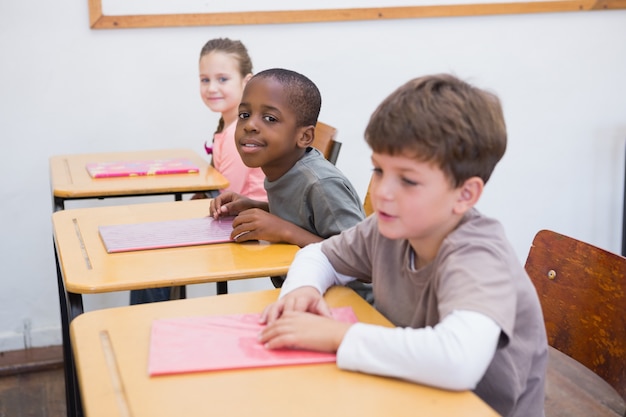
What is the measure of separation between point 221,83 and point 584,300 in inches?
69.8

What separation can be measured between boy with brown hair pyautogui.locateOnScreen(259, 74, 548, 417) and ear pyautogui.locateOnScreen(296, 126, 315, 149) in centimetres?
74

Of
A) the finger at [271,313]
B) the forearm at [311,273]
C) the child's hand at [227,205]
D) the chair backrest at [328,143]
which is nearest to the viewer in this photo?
the finger at [271,313]

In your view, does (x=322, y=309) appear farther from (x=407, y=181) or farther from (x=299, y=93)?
(x=299, y=93)

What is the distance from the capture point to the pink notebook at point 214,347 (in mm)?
1073

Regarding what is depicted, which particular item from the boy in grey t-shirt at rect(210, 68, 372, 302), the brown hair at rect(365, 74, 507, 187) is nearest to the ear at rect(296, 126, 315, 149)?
the boy in grey t-shirt at rect(210, 68, 372, 302)

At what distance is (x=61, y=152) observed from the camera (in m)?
3.08

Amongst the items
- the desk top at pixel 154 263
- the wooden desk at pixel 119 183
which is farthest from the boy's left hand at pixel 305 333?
the wooden desk at pixel 119 183

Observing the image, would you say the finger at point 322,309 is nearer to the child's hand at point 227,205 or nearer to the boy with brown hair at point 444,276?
the boy with brown hair at point 444,276

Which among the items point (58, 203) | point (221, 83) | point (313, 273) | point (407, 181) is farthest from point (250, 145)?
point (221, 83)

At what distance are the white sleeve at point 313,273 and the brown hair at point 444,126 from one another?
0.29 m

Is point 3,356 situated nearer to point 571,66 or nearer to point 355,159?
point 355,159

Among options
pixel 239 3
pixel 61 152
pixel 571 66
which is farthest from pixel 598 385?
pixel 61 152

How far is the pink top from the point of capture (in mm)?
2535

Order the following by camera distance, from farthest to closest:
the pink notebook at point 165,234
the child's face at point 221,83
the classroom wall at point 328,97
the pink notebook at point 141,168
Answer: the classroom wall at point 328,97, the child's face at point 221,83, the pink notebook at point 141,168, the pink notebook at point 165,234
